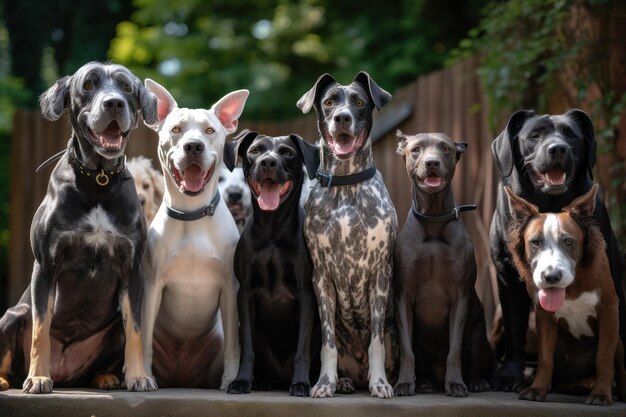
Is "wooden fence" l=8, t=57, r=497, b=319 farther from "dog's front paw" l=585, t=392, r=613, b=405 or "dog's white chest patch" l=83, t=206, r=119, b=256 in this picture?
"dog's white chest patch" l=83, t=206, r=119, b=256

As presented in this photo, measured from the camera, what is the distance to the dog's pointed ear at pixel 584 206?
449 cm

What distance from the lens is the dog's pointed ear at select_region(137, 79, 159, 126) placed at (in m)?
4.83

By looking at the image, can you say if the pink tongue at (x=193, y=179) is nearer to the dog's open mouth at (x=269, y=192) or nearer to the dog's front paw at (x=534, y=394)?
the dog's open mouth at (x=269, y=192)

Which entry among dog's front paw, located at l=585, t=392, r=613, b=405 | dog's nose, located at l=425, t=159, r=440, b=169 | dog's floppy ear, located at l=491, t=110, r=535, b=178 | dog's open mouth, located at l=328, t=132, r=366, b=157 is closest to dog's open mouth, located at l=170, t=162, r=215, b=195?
dog's open mouth, located at l=328, t=132, r=366, b=157

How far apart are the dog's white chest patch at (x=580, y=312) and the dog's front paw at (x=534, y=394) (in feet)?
1.29

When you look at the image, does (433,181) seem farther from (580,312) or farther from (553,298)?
(580,312)

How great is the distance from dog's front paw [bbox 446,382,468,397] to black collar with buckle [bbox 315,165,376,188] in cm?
128

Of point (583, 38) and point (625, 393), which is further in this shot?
point (583, 38)

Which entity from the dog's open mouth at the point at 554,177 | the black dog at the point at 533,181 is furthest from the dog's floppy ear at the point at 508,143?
the dog's open mouth at the point at 554,177

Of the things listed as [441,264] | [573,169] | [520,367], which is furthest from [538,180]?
[520,367]

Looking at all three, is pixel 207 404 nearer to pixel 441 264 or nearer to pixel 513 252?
pixel 441 264

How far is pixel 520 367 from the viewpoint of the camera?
5.04 metres

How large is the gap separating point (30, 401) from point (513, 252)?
275 cm

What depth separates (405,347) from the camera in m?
4.76
